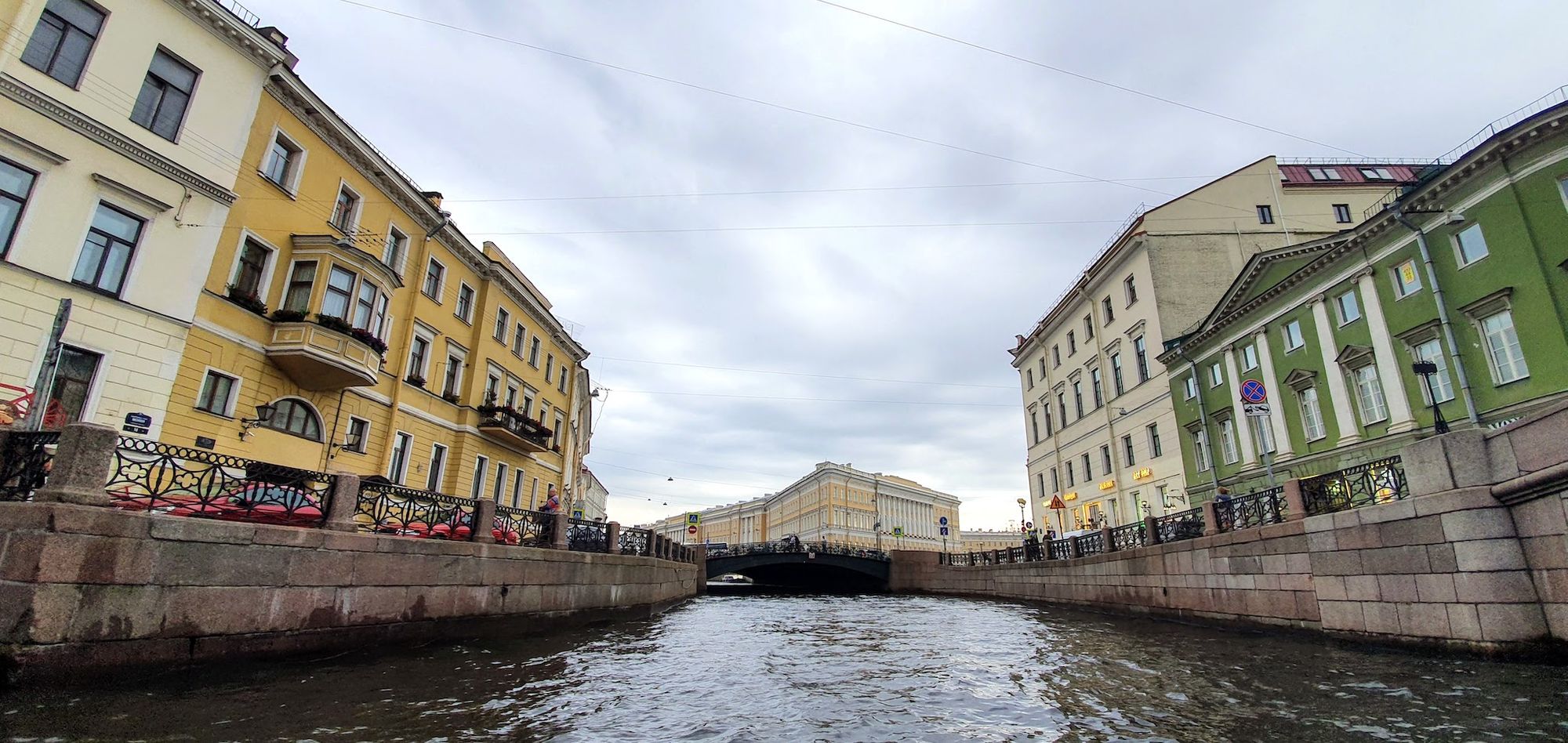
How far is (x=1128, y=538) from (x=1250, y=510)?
6283mm

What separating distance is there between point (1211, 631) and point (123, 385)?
73.3ft

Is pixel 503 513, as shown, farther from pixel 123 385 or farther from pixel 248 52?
pixel 248 52

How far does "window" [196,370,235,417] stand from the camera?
49.8 feet

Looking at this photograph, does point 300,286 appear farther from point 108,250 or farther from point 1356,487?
point 1356,487

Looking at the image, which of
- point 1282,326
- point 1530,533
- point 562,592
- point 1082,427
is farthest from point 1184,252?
point 562,592

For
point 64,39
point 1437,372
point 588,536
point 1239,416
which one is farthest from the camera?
point 1239,416

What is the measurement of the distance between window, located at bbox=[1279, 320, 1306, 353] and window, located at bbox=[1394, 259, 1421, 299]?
3.91 meters

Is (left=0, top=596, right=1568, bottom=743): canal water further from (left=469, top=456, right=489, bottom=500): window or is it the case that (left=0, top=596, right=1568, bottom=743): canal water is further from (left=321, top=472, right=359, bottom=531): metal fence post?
(left=469, top=456, right=489, bottom=500): window

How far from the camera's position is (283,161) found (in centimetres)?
1784

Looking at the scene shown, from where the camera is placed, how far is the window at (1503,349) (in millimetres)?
16281

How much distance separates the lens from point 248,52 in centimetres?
1641

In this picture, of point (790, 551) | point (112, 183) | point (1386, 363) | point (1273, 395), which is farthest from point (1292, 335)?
point (112, 183)

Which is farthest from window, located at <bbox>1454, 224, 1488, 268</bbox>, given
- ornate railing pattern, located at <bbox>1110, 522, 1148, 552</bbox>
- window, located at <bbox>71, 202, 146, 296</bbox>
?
window, located at <bbox>71, 202, 146, 296</bbox>

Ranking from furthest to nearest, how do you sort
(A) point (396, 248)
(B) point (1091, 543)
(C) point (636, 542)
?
(B) point (1091, 543)
(A) point (396, 248)
(C) point (636, 542)
